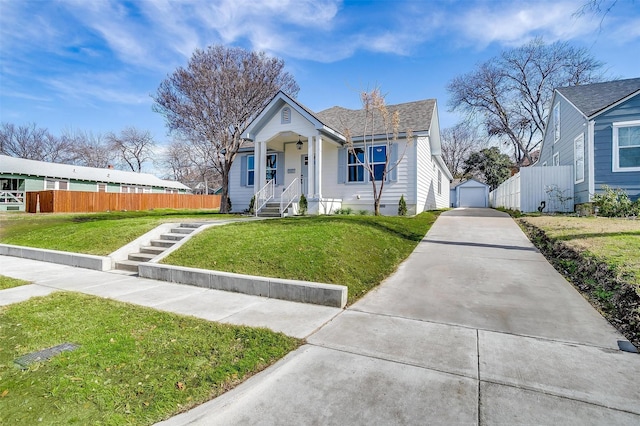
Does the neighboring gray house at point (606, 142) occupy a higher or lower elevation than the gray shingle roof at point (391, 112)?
lower

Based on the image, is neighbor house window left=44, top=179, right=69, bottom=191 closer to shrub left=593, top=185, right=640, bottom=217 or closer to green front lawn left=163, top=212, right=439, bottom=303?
green front lawn left=163, top=212, right=439, bottom=303

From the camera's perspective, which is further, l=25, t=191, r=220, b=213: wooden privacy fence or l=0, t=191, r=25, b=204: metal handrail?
l=0, t=191, r=25, b=204: metal handrail

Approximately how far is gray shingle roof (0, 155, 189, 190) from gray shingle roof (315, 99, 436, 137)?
26409 millimetres

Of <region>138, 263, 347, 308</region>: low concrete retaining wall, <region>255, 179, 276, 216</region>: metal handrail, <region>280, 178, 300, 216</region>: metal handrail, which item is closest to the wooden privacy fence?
<region>255, 179, 276, 216</region>: metal handrail

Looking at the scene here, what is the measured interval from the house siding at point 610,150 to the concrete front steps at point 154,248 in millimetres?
14835

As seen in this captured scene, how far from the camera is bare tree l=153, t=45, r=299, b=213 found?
1571cm

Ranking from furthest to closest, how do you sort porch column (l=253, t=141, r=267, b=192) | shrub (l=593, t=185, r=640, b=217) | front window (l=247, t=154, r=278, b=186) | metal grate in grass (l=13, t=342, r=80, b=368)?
front window (l=247, t=154, r=278, b=186) → porch column (l=253, t=141, r=267, b=192) → shrub (l=593, t=185, r=640, b=217) → metal grate in grass (l=13, t=342, r=80, b=368)

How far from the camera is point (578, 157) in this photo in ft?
44.3

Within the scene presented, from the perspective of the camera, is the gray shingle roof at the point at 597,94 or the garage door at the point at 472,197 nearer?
the gray shingle roof at the point at 597,94

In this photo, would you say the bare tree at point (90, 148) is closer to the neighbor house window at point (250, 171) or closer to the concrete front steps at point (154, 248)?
the neighbor house window at point (250, 171)

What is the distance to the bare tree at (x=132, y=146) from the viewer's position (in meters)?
47.6

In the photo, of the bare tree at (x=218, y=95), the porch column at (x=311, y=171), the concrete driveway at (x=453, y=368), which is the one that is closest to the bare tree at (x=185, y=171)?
the bare tree at (x=218, y=95)

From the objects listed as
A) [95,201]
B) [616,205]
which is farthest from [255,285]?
[95,201]

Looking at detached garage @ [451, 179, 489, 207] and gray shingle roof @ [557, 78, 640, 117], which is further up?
gray shingle roof @ [557, 78, 640, 117]
